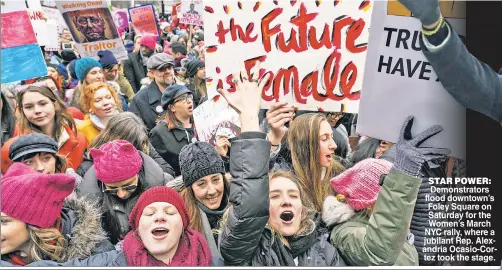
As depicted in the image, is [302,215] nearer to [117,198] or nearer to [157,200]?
[157,200]

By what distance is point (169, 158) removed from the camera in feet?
12.6

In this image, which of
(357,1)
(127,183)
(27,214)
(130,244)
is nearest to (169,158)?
(127,183)

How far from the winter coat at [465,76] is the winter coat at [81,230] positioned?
1884 millimetres

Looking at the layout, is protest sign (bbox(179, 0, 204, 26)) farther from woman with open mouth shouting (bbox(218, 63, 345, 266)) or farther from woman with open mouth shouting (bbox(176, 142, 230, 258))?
woman with open mouth shouting (bbox(176, 142, 230, 258))

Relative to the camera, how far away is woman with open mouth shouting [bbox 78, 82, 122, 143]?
388 cm

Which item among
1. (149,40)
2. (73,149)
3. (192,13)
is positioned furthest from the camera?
(149,40)

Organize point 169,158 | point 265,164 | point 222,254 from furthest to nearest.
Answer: point 169,158 < point 222,254 < point 265,164

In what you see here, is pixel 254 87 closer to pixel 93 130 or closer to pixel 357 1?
pixel 357 1

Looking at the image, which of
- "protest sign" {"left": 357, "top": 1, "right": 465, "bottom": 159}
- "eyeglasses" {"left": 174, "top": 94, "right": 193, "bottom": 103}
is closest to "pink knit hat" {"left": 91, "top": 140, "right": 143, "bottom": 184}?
"eyeglasses" {"left": 174, "top": 94, "right": 193, "bottom": 103}

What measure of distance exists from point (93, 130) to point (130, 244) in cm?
74

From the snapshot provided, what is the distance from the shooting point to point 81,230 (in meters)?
3.57

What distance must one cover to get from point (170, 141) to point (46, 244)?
0.87m

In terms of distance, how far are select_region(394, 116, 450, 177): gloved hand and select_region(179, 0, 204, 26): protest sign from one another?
125 cm

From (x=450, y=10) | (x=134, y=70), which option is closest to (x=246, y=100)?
(x=450, y=10)
